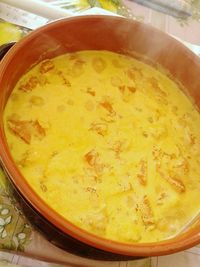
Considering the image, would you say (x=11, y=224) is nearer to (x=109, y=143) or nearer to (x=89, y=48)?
(x=109, y=143)

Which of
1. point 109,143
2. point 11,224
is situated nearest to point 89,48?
point 109,143

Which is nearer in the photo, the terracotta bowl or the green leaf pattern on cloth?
the terracotta bowl

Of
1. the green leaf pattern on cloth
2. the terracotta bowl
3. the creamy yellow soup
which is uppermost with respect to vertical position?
the terracotta bowl

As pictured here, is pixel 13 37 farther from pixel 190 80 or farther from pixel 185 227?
pixel 185 227

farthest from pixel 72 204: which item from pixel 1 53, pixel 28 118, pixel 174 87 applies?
pixel 174 87

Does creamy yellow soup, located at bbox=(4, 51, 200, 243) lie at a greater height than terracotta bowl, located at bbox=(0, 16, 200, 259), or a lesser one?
lesser

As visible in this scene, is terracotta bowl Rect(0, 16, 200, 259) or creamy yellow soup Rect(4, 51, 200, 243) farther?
creamy yellow soup Rect(4, 51, 200, 243)
